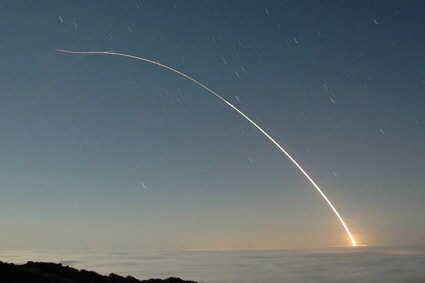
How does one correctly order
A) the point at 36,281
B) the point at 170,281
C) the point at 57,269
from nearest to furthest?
the point at 36,281 → the point at 57,269 → the point at 170,281

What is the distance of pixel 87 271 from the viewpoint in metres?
75.4

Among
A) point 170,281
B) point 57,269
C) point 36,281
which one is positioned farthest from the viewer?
point 170,281

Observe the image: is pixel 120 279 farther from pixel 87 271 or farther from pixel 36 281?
pixel 36 281

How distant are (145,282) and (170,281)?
8573 millimetres

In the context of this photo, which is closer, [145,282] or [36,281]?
[36,281]

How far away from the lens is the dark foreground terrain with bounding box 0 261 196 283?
177 ft

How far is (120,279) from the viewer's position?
74375mm

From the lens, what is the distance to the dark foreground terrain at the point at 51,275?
54094mm

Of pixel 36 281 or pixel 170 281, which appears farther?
pixel 170 281

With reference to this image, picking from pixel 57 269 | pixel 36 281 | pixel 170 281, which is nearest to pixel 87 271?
pixel 57 269

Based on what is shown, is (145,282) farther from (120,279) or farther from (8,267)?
(8,267)

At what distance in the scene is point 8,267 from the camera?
57188 millimetres

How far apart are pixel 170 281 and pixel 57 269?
64.5 feet

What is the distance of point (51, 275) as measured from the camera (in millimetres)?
61938
